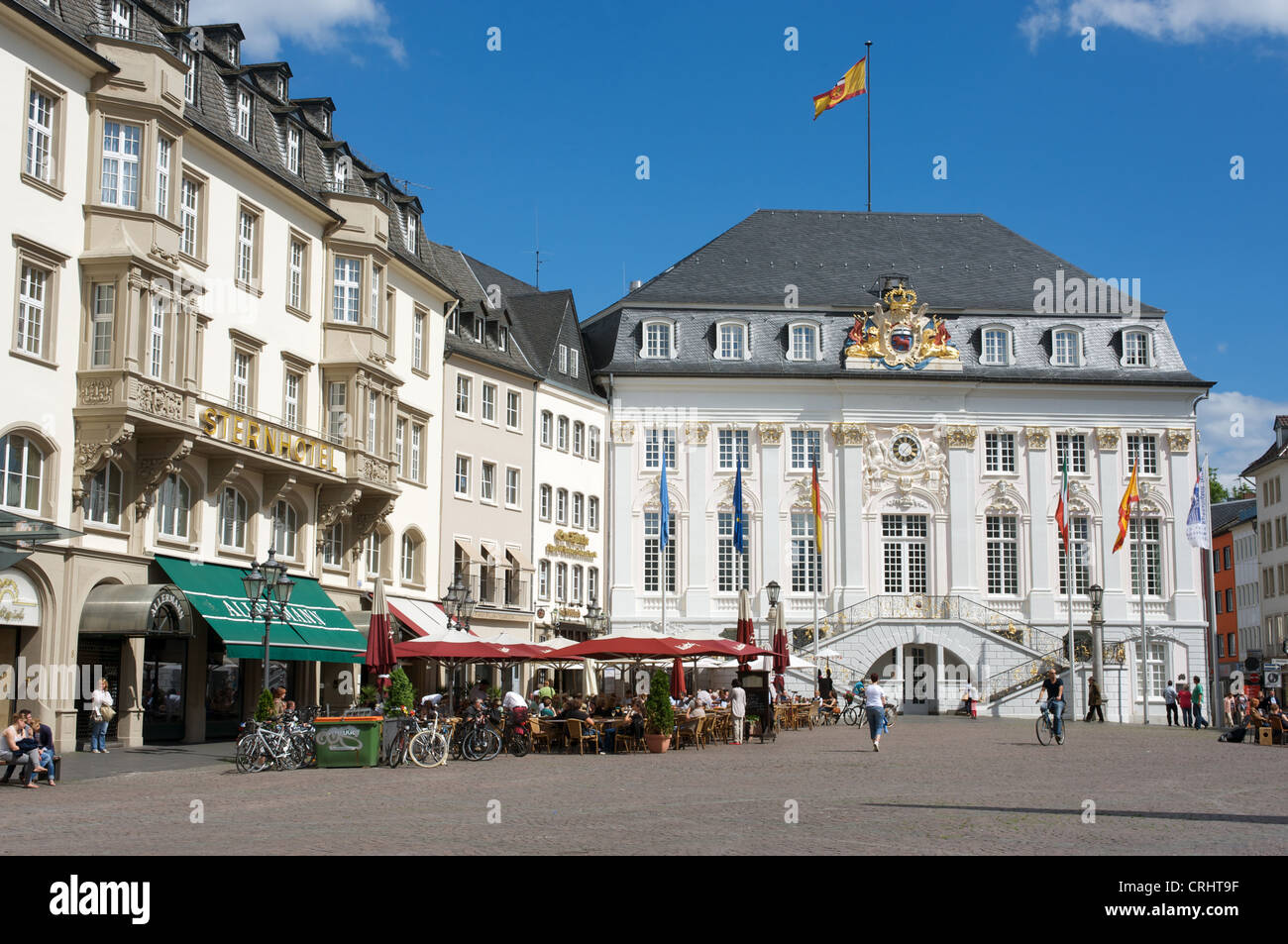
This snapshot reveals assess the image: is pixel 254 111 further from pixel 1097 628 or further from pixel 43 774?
pixel 1097 628

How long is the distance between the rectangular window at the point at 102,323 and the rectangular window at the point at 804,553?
36.1 meters

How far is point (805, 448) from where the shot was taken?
61.1 metres

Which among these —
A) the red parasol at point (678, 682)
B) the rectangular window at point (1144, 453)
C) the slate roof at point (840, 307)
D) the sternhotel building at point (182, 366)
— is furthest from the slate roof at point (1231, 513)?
the sternhotel building at point (182, 366)

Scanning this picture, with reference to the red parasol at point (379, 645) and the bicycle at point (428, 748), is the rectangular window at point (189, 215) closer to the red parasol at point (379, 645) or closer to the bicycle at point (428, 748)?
the red parasol at point (379, 645)

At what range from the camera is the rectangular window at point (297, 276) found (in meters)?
37.5

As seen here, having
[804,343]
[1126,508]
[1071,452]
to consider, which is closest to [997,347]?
[1071,452]

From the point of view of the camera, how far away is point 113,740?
98.0 ft

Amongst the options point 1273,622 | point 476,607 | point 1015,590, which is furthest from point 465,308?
point 1273,622

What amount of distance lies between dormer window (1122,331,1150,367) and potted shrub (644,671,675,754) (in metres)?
37.0

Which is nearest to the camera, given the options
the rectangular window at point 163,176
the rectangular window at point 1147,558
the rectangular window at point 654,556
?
the rectangular window at point 163,176

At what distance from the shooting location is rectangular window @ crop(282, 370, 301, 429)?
3706 centimetres

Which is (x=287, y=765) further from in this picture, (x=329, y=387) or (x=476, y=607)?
(x=476, y=607)

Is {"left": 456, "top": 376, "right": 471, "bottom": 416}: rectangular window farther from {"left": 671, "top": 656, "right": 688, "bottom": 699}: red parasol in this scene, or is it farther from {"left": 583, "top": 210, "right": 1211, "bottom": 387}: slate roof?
{"left": 671, "top": 656, "right": 688, "bottom": 699}: red parasol
